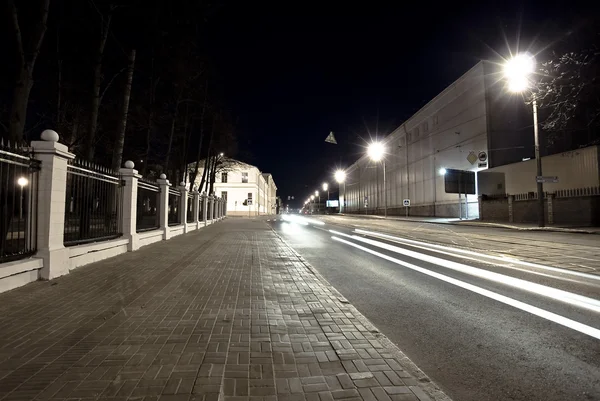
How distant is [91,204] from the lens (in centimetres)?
941

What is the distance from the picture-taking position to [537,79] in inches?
847

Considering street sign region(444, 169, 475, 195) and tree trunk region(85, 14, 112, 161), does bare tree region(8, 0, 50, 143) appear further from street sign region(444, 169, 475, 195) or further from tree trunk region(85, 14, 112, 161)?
street sign region(444, 169, 475, 195)

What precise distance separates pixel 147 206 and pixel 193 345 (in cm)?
1141

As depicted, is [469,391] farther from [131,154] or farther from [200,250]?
[131,154]

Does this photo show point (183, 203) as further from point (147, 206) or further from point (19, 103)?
point (19, 103)

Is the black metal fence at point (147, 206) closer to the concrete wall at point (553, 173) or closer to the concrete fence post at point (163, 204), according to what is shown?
the concrete fence post at point (163, 204)

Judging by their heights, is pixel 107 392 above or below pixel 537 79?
below

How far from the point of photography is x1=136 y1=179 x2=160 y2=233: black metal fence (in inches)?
514

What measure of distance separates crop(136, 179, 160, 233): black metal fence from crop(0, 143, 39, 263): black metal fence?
18.5 ft

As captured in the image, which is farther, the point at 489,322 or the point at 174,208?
the point at 174,208

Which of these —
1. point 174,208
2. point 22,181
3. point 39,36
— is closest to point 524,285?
point 22,181

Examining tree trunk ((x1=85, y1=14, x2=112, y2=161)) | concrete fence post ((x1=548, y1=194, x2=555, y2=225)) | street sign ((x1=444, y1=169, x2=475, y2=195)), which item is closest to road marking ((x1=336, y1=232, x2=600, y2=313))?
tree trunk ((x1=85, y1=14, x2=112, y2=161))

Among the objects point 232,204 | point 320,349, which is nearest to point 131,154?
point 320,349

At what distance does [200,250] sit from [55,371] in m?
9.26
